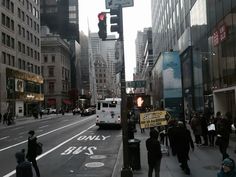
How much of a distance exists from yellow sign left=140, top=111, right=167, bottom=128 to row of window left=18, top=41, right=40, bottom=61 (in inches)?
2711

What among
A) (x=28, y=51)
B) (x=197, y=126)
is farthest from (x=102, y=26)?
(x=28, y=51)

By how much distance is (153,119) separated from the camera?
642 inches

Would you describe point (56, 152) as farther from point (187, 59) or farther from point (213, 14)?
point (187, 59)

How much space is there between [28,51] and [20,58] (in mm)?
6714

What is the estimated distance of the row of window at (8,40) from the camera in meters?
72.9

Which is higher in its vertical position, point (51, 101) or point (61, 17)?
point (61, 17)

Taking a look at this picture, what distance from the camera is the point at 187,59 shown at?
42.0 metres

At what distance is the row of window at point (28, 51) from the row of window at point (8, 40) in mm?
4109

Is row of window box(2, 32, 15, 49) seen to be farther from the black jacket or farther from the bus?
the black jacket

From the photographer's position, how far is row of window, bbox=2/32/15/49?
239ft

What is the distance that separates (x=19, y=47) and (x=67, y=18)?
62.0 m

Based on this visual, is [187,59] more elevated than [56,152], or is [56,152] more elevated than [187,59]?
[187,59]

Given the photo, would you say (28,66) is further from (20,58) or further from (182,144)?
(182,144)

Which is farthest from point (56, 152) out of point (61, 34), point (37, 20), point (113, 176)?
Result: point (61, 34)
